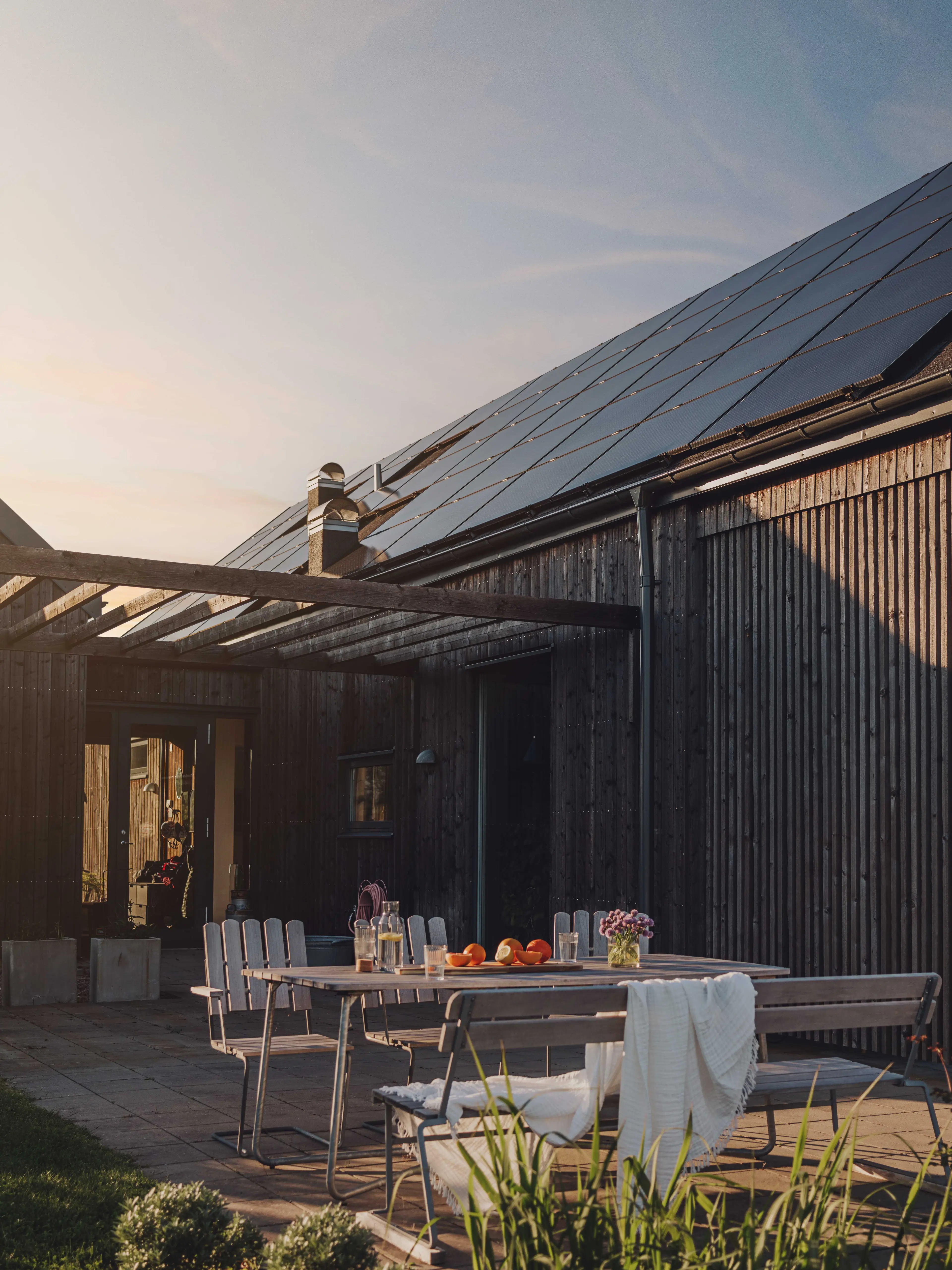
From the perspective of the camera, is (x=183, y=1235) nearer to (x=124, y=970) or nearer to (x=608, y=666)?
(x=608, y=666)

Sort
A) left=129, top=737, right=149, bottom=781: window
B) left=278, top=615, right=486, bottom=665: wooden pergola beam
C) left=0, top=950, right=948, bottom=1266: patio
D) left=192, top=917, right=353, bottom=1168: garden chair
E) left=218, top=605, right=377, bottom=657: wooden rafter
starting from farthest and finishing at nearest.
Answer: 1. left=129, top=737, right=149, bottom=781: window
2. left=218, top=605, right=377, bottom=657: wooden rafter
3. left=278, top=615, right=486, bottom=665: wooden pergola beam
4. left=192, top=917, right=353, bottom=1168: garden chair
5. left=0, top=950, right=948, bottom=1266: patio

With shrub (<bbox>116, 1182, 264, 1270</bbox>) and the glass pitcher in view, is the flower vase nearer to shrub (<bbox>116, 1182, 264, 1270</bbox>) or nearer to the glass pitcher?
the glass pitcher

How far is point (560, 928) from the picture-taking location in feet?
19.4

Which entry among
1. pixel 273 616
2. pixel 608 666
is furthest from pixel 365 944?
pixel 273 616

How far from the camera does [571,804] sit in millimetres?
9414

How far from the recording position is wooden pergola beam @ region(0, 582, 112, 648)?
8.77 m

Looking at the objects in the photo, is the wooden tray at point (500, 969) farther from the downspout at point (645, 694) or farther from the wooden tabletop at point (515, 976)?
the downspout at point (645, 694)

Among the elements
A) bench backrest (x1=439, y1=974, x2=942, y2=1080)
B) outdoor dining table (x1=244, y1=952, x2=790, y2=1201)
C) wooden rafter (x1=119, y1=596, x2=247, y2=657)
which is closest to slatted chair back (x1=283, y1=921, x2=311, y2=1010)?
outdoor dining table (x1=244, y1=952, x2=790, y2=1201)

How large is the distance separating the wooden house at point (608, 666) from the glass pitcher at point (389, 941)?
300cm

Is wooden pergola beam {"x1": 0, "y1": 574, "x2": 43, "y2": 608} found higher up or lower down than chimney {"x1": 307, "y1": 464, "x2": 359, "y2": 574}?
lower down

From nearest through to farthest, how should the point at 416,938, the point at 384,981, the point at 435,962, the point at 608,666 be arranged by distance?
the point at 384,981
the point at 435,962
the point at 416,938
the point at 608,666

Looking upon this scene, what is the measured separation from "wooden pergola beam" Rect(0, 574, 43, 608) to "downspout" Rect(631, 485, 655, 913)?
4027 mm

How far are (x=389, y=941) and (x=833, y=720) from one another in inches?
130

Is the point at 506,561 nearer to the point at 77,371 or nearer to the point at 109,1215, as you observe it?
the point at 77,371
